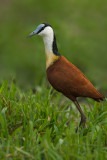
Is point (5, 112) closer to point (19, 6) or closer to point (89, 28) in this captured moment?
point (89, 28)

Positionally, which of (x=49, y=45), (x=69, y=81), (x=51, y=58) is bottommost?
(x=69, y=81)

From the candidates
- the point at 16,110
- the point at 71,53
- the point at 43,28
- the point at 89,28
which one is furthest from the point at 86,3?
the point at 16,110

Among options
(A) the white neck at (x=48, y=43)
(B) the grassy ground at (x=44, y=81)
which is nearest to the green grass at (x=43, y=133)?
(B) the grassy ground at (x=44, y=81)

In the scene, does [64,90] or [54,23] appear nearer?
[64,90]

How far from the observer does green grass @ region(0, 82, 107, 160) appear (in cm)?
379

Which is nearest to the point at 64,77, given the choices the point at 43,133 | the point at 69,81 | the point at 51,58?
the point at 69,81

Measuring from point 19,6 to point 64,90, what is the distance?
19.3ft

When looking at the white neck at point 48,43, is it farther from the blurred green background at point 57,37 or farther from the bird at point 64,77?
the blurred green background at point 57,37

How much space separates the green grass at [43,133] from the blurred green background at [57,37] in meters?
1.87

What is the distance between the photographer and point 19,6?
10281 mm

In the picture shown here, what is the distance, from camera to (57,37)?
26.5 feet

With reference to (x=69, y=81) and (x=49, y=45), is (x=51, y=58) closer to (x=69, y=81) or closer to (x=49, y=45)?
(x=49, y=45)

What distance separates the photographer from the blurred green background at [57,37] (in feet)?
24.4

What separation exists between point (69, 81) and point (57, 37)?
3387 millimetres
